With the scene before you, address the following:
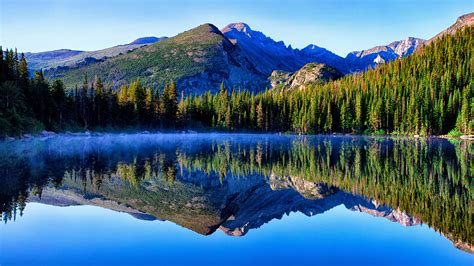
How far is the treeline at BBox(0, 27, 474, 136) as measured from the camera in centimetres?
8194

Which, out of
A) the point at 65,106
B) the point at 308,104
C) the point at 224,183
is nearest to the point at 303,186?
the point at 224,183

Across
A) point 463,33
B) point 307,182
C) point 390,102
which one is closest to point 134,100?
point 390,102

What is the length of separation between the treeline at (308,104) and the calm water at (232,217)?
51.0m

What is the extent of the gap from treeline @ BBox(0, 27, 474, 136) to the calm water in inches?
2010

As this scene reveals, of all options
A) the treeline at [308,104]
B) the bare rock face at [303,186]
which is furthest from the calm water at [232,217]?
the treeline at [308,104]

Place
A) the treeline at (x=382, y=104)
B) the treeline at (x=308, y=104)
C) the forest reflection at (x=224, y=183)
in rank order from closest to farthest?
the forest reflection at (x=224, y=183) → the treeline at (x=308, y=104) → the treeline at (x=382, y=104)

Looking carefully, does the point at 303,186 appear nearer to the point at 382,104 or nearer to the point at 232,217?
the point at 232,217

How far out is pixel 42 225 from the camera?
13.3 meters

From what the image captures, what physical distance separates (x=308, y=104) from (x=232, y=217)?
367ft

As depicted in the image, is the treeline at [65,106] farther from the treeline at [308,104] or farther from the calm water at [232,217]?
the calm water at [232,217]

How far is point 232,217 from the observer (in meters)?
15.5

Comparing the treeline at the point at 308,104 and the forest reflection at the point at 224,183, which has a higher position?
the treeline at the point at 308,104

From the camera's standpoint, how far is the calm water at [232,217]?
A: 10844 mm

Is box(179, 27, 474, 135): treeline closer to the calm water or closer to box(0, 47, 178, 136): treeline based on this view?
box(0, 47, 178, 136): treeline
